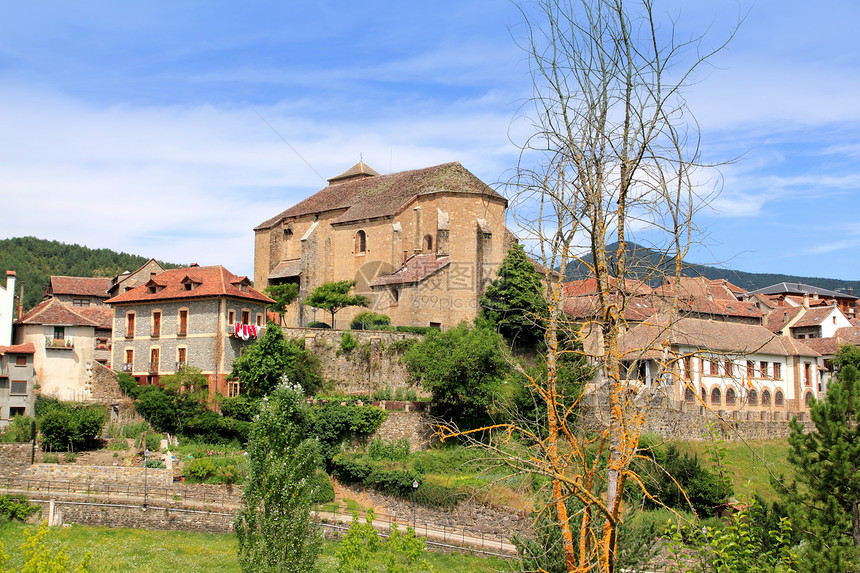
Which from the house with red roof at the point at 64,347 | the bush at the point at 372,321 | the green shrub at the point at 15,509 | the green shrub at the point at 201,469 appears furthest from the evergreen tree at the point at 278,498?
the bush at the point at 372,321

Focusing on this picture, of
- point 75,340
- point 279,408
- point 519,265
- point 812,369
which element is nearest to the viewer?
point 279,408

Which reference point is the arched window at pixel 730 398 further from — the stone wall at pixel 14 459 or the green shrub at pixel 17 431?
the green shrub at pixel 17 431

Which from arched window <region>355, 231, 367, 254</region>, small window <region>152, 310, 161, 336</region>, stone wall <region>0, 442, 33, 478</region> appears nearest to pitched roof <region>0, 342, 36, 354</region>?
small window <region>152, 310, 161, 336</region>

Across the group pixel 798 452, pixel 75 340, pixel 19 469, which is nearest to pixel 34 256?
pixel 75 340

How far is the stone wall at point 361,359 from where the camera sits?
136 feet

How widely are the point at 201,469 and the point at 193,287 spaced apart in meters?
10.5

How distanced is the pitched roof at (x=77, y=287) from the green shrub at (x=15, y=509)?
2555 cm

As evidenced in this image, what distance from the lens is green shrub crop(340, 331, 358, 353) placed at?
137ft

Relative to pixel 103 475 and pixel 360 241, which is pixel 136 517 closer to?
pixel 103 475

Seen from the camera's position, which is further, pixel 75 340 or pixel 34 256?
pixel 34 256

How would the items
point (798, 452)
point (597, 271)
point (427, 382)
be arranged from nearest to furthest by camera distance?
Result: 1. point (597, 271)
2. point (798, 452)
3. point (427, 382)

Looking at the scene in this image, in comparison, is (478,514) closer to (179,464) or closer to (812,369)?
(179,464)

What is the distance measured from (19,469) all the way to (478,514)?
19.1 metres

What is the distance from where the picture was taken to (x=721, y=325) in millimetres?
46875
